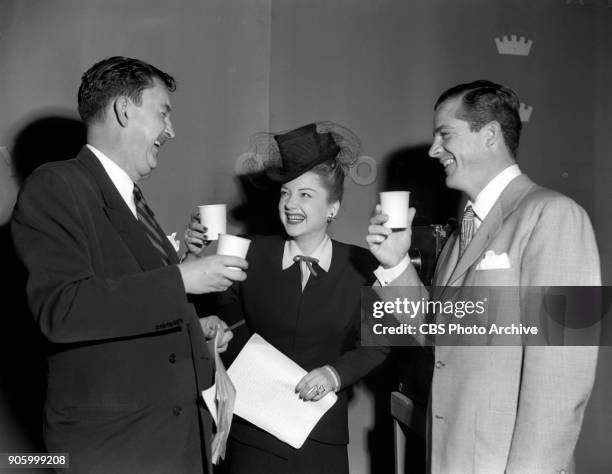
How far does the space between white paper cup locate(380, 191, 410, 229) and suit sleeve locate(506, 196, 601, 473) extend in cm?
39

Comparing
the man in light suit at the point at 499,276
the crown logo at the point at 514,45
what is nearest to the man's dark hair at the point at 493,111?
the man in light suit at the point at 499,276

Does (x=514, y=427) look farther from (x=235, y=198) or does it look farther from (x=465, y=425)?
(x=235, y=198)

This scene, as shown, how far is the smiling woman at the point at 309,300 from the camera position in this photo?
2.17 m

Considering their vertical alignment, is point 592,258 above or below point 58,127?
below

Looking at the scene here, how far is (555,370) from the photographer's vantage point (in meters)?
1.50

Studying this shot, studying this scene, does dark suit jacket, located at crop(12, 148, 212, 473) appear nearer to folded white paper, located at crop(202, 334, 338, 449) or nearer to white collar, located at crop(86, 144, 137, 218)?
white collar, located at crop(86, 144, 137, 218)

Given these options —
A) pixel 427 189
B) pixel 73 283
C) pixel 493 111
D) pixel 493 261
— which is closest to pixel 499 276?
pixel 493 261

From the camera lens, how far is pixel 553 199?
5.23 ft

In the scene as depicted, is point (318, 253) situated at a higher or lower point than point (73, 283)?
lower

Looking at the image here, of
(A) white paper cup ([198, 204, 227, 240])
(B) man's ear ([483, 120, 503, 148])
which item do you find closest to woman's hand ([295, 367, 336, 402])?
(A) white paper cup ([198, 204, 227, 240])

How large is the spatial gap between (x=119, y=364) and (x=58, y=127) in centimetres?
128

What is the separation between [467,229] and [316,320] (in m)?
0.67

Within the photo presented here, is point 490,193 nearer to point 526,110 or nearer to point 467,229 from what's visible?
→ point 467,229

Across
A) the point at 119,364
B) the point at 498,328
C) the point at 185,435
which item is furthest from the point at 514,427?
the point at 119,364
